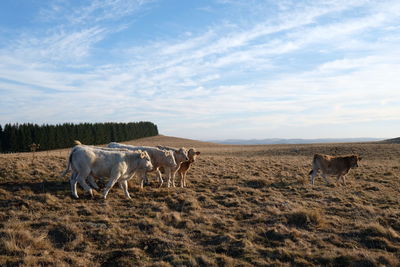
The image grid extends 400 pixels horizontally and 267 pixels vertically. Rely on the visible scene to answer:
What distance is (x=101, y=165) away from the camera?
1106 centimetres

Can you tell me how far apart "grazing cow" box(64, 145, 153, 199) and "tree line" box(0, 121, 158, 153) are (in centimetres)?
3893

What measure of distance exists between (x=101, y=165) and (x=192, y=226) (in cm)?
455

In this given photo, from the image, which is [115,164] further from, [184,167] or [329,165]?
[329,165]

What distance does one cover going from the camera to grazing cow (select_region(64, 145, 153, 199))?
10.7 m

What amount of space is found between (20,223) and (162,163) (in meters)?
6.70

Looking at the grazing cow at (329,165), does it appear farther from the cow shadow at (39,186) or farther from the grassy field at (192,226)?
the cow shadow at (39,186)

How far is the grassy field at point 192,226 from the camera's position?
6.62 metres

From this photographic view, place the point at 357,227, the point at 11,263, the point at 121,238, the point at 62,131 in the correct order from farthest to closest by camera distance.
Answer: the point at 62,131
the point at 357,227
the point at 121,238
the point at 11,263

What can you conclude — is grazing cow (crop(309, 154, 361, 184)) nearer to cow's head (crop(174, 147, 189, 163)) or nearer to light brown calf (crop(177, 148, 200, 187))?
light brown calf (crop(177, 148, 200, 187))

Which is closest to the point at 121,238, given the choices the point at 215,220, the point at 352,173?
the point at 215,220

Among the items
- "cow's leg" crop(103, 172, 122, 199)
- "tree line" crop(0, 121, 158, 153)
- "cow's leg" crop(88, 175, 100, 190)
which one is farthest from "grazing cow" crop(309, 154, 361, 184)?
"tree line" crop(0, 121, 158, 153)

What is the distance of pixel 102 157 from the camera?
11.2 meters

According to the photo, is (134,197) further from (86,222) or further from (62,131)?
(62,131)

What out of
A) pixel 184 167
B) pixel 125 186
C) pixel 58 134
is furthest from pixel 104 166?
pixel 58 134
